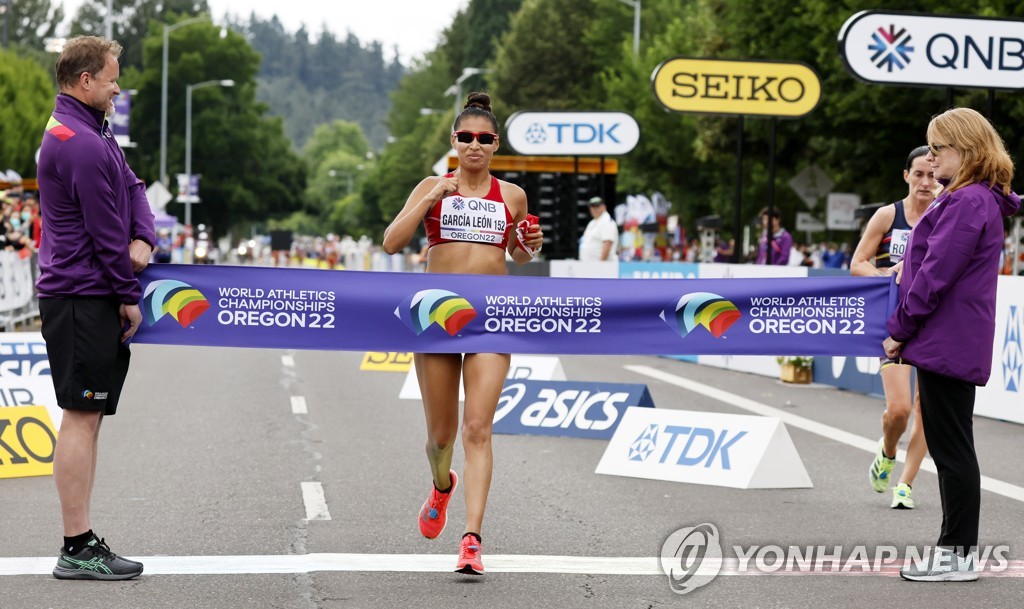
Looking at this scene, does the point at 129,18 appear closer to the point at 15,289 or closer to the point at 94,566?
the point at 15,289

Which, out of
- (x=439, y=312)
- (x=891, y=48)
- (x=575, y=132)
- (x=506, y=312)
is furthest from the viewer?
(x=575, y=132)

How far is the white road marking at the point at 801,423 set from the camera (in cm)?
1012

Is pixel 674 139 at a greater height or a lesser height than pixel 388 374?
greater

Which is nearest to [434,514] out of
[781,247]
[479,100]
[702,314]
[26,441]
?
[479,100]

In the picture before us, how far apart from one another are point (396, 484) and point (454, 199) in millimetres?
3108

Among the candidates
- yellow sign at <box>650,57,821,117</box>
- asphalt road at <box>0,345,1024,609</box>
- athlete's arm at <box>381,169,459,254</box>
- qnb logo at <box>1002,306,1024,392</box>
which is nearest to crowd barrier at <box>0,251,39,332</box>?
asphalt road at <box>0,345,1024,609</box>

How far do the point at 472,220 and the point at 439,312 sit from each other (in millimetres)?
733

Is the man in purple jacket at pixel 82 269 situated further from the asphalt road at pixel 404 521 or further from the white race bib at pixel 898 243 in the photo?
the white race bib at pixel 898 243

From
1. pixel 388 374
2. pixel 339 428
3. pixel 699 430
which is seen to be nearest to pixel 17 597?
pixel 699 430

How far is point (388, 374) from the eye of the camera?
1877 centimetres

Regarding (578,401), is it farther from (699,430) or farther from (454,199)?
(454,199)

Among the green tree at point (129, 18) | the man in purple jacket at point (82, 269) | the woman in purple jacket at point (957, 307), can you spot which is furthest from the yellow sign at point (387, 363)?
the green tree at point (129, 18)

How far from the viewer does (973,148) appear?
263 inches

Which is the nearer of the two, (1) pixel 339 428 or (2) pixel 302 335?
(2) pixel 302 335
